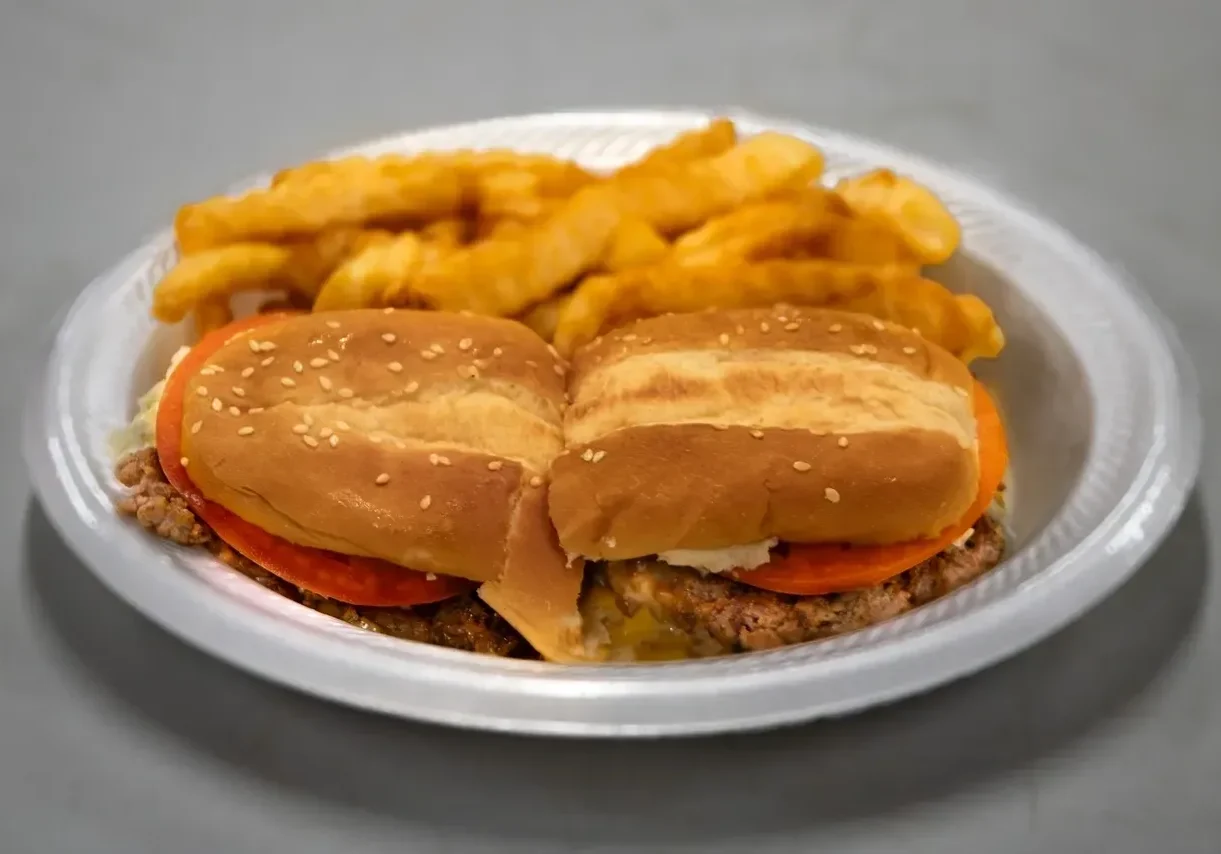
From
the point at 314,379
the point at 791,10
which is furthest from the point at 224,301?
the point at 791,10

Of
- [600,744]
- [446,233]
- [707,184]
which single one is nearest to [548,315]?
[446,233]

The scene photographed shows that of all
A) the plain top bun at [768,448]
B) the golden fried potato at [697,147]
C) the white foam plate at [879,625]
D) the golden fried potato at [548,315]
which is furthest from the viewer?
the golden fried potato at [697,147]

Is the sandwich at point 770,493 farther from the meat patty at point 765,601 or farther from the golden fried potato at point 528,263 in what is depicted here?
the golden fried potato at point 528,263

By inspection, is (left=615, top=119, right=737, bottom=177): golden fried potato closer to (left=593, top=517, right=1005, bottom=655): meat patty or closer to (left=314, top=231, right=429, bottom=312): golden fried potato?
(left=314, top=231, right=429, bottom=312): golden fried potato

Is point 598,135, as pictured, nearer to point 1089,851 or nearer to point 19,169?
point 19,169

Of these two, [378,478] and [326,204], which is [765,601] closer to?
[378,478]

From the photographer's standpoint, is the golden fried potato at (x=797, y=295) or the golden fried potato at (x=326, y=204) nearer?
the golden fried potato at (x=797, y=295)

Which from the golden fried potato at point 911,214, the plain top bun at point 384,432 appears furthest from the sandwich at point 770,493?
the golden fried potato at point 911,214
